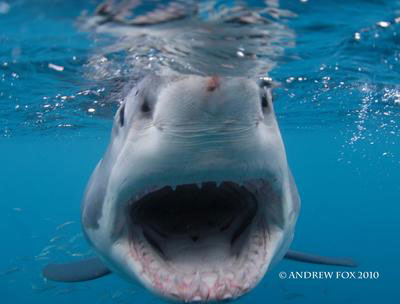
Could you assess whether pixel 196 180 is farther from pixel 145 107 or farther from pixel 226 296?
pixel 226 296

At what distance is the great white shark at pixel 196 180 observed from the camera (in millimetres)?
2262

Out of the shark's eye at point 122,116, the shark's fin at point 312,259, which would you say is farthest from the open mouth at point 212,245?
the shark's fin at point 312,259

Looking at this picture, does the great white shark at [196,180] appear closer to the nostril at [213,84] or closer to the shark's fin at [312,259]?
the nostril at [213,84]

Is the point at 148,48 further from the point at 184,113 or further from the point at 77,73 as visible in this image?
the point at 184,113

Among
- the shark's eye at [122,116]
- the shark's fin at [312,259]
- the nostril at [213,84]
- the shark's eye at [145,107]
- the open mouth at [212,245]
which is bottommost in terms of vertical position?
the shark's fin at [312,259]

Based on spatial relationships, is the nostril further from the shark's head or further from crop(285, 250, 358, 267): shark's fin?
crop(285, 250, 358, 267): shark's fin

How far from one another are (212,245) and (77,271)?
12.1 feet

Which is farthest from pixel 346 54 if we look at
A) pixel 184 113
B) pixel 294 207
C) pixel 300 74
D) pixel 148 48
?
pixel 184 113

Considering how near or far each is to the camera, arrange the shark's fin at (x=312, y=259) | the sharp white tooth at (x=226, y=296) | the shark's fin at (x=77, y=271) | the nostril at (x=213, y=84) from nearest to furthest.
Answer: the nostril at (x=213, y=84)
the sharp white tooth at (x=226, y=296)
the shark's fin at (x=77, y=271)
the shark's fin at (x=312, y=259)

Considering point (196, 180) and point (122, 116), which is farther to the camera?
point (122, 116)

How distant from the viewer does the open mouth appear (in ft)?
8.14

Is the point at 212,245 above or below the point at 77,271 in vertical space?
above

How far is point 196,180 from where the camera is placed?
2.43m

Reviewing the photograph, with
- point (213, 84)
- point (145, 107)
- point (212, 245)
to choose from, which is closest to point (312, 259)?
point (212, 245)
